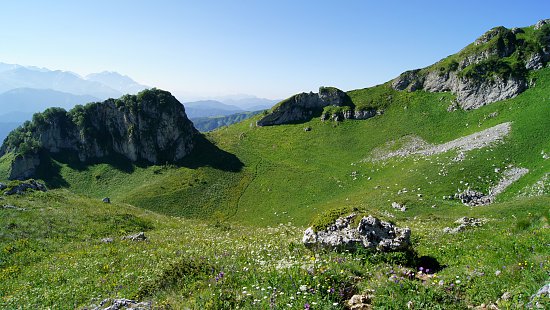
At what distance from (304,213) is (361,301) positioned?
52581 millimetres

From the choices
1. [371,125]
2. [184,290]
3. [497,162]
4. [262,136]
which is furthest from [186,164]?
[184,290]

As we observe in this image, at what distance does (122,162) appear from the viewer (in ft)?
317

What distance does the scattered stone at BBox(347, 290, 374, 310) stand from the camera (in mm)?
8656

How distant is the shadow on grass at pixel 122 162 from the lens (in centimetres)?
8962

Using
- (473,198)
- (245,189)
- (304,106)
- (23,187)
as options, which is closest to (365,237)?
(473,198)

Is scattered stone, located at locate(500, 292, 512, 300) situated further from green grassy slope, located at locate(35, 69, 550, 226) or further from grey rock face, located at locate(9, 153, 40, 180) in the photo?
grey rock face, located at locate(9, 153, 40, 180)

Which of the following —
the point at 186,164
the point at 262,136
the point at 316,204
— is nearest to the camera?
the point at 316,204

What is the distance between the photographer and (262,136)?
108625 mm

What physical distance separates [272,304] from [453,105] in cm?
9289

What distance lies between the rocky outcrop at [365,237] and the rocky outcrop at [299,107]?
101 m

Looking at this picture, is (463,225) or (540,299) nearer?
Result: (540,299)

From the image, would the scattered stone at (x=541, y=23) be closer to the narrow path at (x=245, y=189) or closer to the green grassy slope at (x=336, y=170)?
the green grassy slope at (x=336, y=170)

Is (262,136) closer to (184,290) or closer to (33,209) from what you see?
(33,209)

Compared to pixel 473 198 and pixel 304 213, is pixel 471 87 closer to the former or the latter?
pixel 473 198
